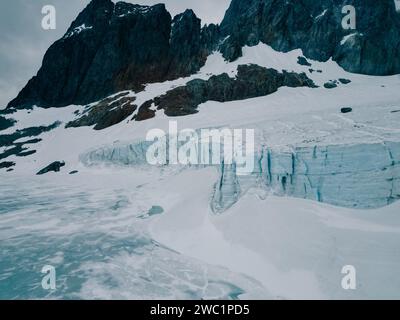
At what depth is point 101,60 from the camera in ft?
212

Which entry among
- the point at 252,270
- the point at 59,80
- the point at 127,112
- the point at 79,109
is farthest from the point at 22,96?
the point at 252,270

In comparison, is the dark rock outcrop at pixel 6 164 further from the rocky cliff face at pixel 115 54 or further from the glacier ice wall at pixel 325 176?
the glacier ice wall at pixel 325 176

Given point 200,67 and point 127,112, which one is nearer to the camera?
point 127,112

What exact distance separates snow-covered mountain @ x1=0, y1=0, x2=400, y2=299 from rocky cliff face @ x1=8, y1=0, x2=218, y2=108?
1345mm

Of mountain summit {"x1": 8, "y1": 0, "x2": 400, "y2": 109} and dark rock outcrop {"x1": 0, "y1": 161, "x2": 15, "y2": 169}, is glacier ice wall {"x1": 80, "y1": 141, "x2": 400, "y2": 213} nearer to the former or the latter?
dark rock outcrop {"x1": 0, "y1": 161, "x2": 15, "y2": 169}

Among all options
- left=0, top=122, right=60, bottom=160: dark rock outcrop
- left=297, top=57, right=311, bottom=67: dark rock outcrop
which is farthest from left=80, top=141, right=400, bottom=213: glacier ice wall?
left=297, top=57, right=311, bottom=67: dark rock outcrop

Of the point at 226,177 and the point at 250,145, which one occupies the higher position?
the point at 250,145

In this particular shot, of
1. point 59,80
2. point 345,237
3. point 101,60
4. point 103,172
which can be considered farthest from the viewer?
point 59,80

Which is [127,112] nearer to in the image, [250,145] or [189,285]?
[250,145]

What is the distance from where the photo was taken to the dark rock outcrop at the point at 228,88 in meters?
45.2

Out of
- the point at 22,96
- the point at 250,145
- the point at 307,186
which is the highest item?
the point at 22,96

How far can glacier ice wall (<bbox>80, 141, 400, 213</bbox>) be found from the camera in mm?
10297

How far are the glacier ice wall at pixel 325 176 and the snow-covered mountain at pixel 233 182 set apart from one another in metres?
0.04
